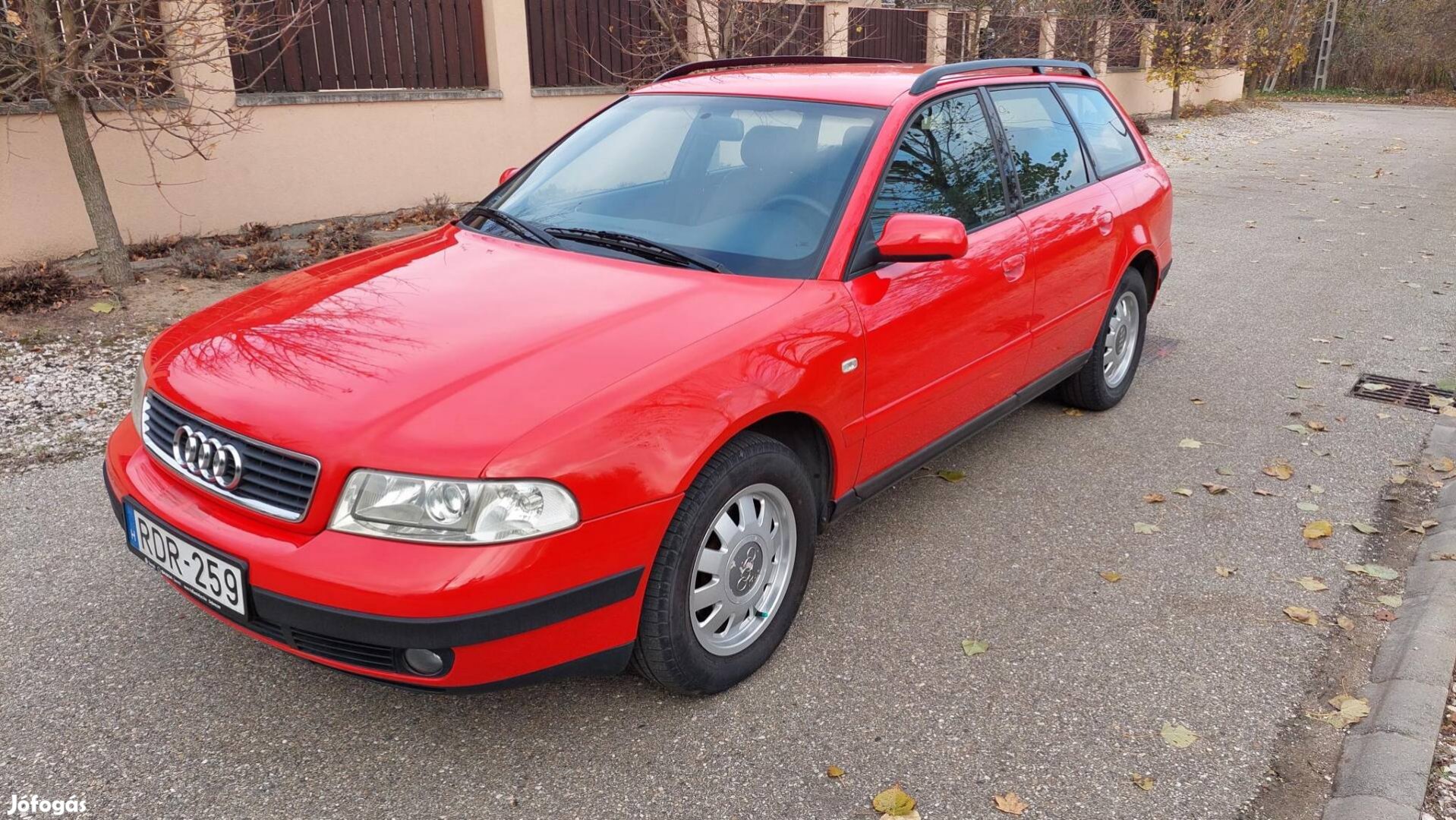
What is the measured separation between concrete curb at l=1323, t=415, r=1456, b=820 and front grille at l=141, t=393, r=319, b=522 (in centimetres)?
260

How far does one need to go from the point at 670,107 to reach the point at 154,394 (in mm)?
2118

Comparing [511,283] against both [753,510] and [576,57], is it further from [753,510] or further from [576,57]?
[576,57]

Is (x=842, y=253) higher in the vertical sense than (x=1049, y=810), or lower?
higher

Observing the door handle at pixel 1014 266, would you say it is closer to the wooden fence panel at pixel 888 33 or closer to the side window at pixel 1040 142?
the side window at pixel 1040 142

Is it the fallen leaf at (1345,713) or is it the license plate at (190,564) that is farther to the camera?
the fallen leaf at (1345,713)

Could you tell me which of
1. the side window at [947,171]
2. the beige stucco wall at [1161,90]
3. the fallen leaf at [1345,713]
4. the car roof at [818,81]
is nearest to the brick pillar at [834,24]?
the beige stucco wall at [1161,90]

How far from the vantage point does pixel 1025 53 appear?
19344 mm

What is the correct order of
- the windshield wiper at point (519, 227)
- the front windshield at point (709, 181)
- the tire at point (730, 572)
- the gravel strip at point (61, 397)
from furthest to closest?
the gravel strip at point (61, 397) → the windshield wiper at point (519, 227) → the front windshield at point (709, 181) → the tire at point (730, 572)

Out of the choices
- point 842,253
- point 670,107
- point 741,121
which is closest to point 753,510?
point 842,253

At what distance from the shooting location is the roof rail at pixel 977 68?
385cm

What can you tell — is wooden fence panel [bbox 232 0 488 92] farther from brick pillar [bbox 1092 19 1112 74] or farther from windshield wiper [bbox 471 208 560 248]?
brick pillar [bbox 1092 19 1112 74]

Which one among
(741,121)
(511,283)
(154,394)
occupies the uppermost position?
(741,121)

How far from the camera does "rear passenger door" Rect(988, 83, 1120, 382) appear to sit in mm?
4312

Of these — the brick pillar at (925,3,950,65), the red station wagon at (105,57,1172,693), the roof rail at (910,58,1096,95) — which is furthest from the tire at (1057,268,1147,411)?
the brick pillar at (925,3,950,65)
